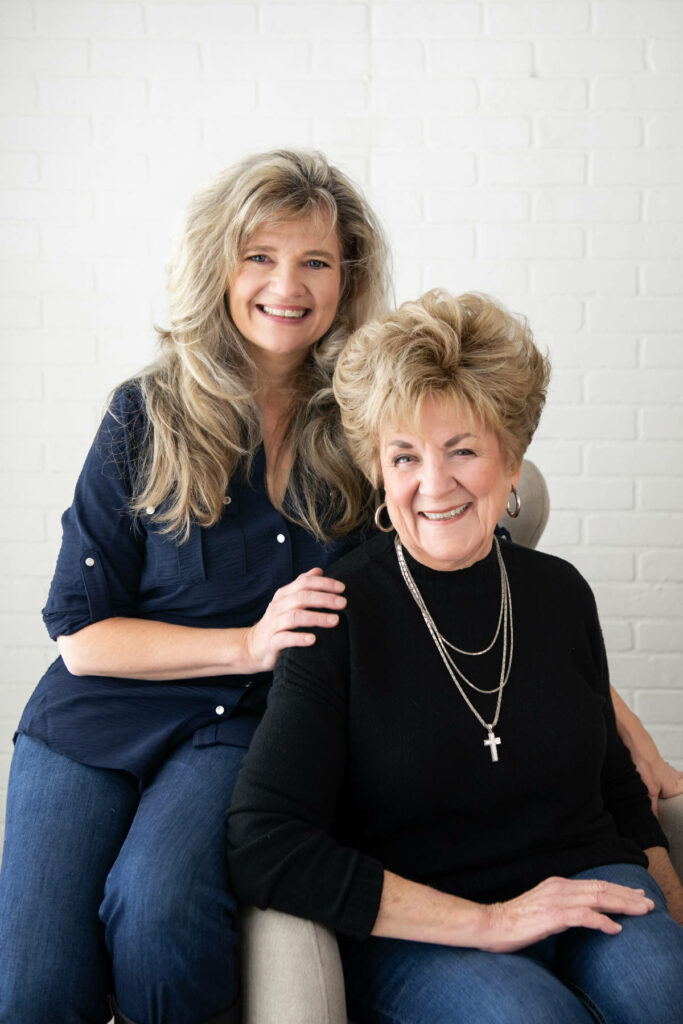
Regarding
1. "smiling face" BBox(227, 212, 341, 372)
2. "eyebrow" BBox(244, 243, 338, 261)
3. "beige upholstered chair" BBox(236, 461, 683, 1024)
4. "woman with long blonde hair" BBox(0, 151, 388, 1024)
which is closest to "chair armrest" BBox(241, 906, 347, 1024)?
"beige upholstered chair" BBox(236, 461, 683, 1024)

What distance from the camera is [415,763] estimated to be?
150cm

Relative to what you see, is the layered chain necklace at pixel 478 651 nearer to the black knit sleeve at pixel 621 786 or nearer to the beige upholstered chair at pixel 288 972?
the black knit sleeve at pixel 621 786

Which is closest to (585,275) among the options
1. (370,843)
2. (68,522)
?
(68,522)

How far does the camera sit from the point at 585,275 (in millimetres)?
2943

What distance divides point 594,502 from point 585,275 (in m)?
0.65

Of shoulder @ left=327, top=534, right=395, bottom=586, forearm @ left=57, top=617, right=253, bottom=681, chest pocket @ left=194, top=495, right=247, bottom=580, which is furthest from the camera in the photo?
chest pocket @ left=194, top=495, right=247, bottom=580

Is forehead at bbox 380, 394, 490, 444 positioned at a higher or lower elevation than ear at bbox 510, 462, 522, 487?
higher

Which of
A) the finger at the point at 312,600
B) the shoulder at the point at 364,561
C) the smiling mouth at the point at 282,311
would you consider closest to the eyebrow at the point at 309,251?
the smiling mouth at the point at 282,311

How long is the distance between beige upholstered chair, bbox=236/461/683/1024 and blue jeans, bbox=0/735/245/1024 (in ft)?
0.12

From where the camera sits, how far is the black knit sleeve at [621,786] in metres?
1.70

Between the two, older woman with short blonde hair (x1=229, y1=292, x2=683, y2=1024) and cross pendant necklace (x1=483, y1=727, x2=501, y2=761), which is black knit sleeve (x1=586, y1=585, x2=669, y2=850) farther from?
cross pendant necklace (x1=483, y1=727, x2=501, y2=761)

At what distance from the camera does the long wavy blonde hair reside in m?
1.84

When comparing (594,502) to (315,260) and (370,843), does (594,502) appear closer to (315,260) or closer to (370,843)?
(315,260)

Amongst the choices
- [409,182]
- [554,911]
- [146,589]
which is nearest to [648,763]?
[554,911]
